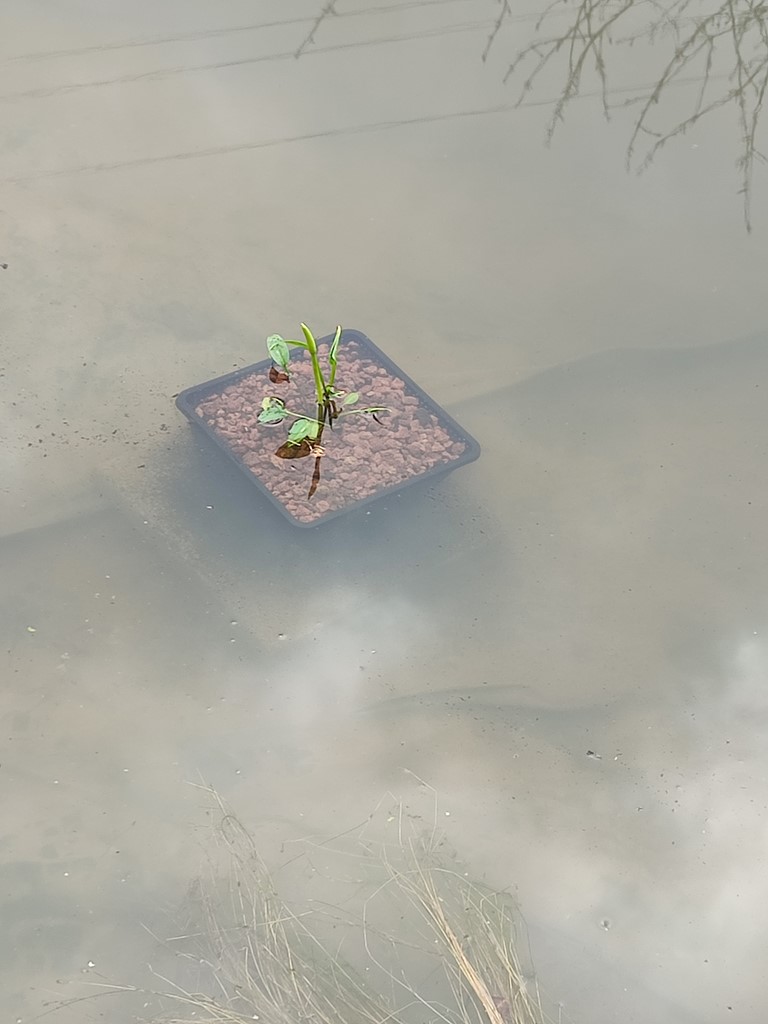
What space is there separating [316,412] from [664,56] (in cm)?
166

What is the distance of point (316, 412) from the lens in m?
2.17

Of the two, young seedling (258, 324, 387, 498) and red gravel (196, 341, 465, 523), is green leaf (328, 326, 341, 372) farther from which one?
red gravel (196, 341, 465, 523)

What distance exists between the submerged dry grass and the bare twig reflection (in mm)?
1930

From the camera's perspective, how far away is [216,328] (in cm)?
236

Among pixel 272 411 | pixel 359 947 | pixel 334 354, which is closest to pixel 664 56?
pixel 334 354

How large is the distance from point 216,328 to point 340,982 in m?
1.37

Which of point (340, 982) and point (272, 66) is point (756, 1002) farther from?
point (272, 66)

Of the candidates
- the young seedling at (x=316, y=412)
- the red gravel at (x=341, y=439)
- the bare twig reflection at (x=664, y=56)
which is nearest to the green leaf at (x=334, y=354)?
the young seedling at (x=316, y=412)

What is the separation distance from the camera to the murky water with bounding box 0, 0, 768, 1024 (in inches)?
65.4

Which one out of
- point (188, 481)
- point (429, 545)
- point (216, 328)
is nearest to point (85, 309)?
point (216, 328)

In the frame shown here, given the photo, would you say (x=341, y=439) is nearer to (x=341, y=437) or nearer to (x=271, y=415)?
(x=341, y=437)

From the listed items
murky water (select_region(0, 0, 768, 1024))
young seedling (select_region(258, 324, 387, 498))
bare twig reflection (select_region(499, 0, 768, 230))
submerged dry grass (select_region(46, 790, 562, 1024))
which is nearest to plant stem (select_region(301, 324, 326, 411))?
young seedling (select_region(258, 324, 387, 498))

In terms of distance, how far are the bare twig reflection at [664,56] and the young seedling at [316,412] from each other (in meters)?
1.15

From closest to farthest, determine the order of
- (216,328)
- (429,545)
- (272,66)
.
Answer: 1. (429,545)
2. (216,328)
3. (272,66)
